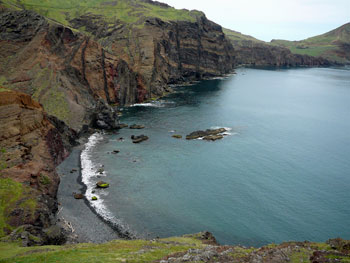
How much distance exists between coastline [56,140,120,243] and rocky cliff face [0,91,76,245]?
102 inches

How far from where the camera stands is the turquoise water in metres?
56.1

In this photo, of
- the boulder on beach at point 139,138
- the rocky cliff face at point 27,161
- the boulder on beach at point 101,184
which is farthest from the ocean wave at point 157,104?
the boulder on beach at point 101,184

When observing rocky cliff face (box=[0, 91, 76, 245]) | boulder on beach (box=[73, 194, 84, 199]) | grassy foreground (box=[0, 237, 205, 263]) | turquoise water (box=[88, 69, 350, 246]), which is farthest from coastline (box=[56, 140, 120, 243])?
grassy foreground (box=[0, 237, 205, 263])

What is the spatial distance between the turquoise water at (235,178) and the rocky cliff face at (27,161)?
1224cm

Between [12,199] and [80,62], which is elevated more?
[80,62]

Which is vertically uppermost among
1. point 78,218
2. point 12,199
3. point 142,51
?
point 142,51


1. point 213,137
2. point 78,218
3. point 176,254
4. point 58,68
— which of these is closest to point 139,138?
point 213,137

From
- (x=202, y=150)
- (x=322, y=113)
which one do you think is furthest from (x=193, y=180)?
(x=322, y=113)

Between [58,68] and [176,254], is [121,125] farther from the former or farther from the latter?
[176,254]

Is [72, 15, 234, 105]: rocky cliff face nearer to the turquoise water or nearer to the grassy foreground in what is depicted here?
the turquoise water

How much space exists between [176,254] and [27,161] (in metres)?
39.4

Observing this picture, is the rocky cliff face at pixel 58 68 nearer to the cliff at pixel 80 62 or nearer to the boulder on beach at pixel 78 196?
the cliff at pixel 80 62

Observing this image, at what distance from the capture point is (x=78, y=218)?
56.0 m

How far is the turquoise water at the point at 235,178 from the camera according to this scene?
56.1 metres
